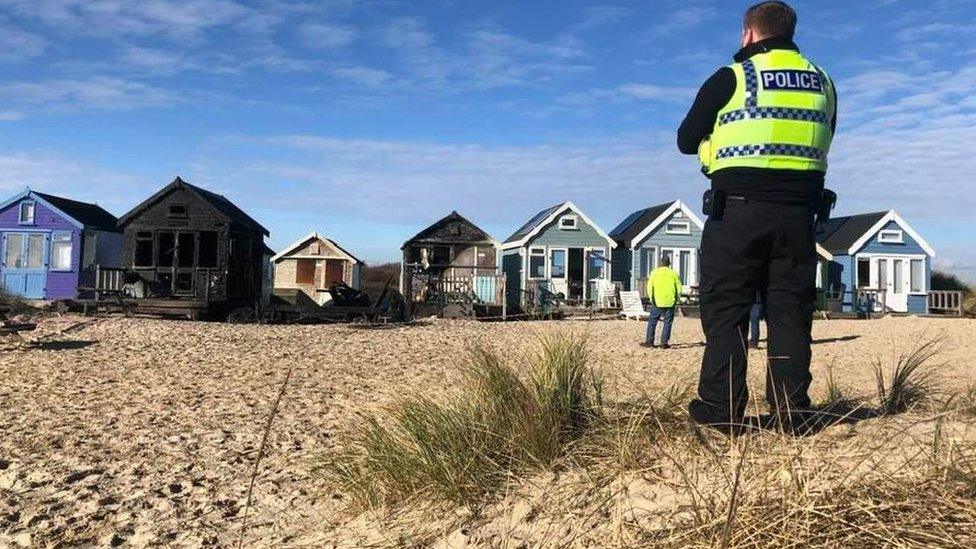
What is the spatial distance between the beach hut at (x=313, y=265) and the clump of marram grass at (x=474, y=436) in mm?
34104

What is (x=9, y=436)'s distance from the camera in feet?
17.2

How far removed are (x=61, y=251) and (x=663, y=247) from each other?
22676mm

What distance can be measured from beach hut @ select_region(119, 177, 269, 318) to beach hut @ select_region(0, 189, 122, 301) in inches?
212

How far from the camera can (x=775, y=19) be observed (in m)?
3.48

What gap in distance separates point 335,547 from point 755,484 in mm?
1536

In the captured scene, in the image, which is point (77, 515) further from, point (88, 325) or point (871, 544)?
point (88, 325)

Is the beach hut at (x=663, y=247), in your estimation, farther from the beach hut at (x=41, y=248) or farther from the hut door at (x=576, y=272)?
the beach hut at (x=41, y=248)

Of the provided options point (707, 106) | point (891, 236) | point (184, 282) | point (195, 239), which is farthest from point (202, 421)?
point (891, 236)

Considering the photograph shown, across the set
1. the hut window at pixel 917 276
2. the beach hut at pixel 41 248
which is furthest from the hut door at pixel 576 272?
the beach hut at pixel 41 248

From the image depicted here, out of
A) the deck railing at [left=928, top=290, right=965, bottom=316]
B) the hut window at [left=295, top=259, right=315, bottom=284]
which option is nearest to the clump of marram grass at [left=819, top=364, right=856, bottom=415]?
the deck railing at [left=928, top=290, right=965, bottom=316]

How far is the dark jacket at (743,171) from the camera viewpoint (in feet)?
10.7

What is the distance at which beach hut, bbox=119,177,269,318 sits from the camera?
2273 centimetres

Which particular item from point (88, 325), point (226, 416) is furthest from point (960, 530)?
point (88, 325)

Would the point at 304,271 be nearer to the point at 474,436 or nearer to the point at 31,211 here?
the point at 31,211
